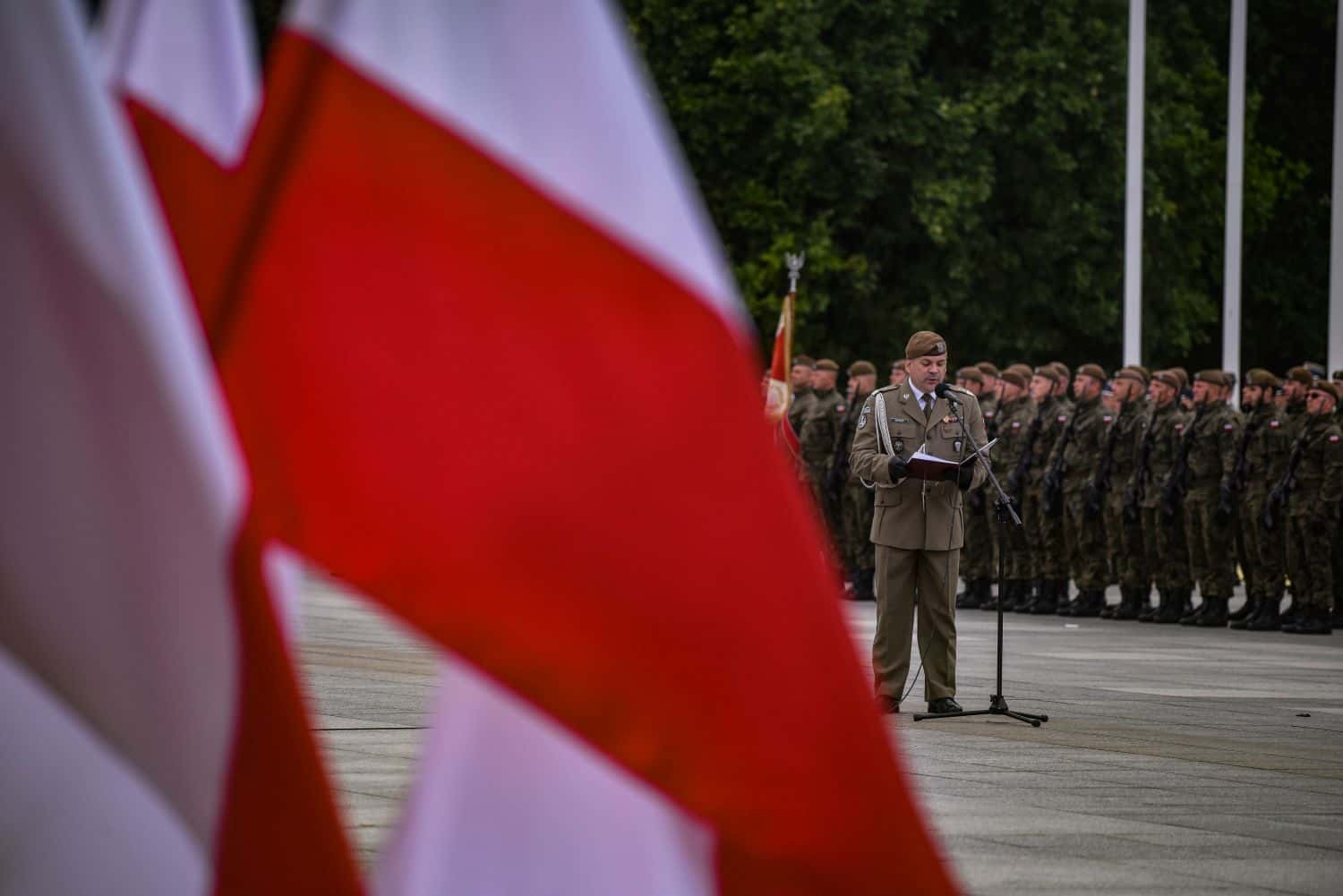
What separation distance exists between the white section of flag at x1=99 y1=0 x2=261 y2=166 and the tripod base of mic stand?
8892 millimetres

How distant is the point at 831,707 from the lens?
2.90m

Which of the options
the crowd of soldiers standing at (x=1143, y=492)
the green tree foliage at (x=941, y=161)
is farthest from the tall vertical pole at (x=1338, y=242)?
the green tree foliage at (x=941, y=161)

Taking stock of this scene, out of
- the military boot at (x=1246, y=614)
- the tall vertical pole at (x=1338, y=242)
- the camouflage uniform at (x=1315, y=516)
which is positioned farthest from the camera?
the tall vertical pole at (x=1338, y=242)

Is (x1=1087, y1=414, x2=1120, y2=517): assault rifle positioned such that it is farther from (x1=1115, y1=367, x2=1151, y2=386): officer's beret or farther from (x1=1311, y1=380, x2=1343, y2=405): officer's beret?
(x1=1311, y1=380, x2=1343, y2=405): officer's beret

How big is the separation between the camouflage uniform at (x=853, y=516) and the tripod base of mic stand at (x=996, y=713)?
11.8 meters

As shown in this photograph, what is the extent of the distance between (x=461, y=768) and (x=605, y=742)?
1.12 feet

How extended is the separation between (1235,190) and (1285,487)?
10.5m

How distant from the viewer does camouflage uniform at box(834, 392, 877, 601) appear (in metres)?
24.4

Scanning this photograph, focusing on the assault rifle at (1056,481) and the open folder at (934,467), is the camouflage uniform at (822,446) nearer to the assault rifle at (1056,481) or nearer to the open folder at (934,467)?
the assault rifle at (1056,481)


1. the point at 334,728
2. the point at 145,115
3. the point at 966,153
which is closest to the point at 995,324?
the point at 966,153

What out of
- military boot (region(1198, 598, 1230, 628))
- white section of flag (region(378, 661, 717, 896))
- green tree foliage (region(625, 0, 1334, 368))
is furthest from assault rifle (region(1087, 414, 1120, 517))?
white section of flag (region(378, 661, 717, 896))

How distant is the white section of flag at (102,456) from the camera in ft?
9.30

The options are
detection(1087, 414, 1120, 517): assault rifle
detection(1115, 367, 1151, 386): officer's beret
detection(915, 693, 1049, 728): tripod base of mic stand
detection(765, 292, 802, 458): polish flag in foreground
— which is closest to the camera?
detection(915, 693, 1049, 728): tripod base of mic stand

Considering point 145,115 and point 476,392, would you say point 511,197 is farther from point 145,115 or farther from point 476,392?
point 145,115
